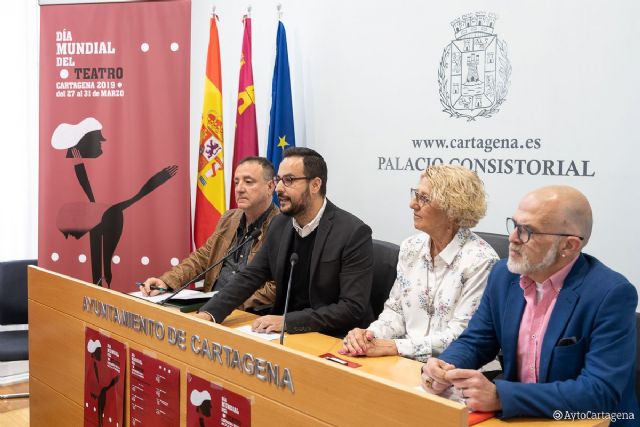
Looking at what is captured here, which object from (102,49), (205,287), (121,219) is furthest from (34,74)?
(205,287)

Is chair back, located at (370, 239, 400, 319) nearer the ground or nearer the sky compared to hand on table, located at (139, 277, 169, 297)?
nearer the sky

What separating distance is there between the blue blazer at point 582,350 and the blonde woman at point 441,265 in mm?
458

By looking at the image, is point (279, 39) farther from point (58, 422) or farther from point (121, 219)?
point (58, 422)

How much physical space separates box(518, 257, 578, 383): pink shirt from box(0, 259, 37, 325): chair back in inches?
126

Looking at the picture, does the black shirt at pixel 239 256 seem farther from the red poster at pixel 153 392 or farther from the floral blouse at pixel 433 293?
the red poster at pixel 153 392

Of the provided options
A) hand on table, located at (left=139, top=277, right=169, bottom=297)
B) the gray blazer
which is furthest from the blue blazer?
hand on table, located at (left=139, top=277, right=169, bottom=297)

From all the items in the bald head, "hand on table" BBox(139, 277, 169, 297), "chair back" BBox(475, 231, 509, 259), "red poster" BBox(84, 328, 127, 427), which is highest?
the bald head

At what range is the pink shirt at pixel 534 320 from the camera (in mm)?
1822

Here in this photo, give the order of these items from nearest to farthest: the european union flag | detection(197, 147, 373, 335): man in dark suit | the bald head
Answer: the bald head
detection(197, 147, 373, 335): man in dark suit
the european union flag

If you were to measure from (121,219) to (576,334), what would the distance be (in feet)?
10.8

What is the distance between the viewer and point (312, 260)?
287 centimetres

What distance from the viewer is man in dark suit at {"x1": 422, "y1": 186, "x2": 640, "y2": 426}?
162 cm

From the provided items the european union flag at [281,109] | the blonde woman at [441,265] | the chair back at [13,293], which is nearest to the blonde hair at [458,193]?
the blonde woman at [441,265]

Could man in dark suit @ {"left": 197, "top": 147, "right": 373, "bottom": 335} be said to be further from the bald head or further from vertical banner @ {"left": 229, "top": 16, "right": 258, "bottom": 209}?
vertical banner @ {"left": 229, "top": 16, "right": 258, "bottom": 209}
